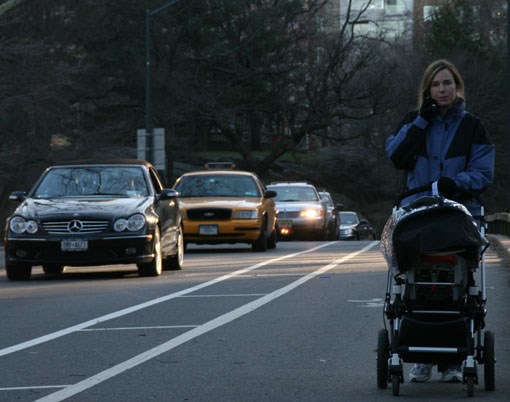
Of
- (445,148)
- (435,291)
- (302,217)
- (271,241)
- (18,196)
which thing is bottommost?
(271,241)

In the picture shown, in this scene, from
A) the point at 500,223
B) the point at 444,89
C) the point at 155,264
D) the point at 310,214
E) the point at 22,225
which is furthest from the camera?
the point at 310,214

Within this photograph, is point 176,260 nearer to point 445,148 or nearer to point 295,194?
point 445,148

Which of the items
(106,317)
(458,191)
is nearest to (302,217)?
(106,317)

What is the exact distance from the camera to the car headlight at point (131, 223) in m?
18.3

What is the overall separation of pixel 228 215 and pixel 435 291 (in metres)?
18.9

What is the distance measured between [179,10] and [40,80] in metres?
13.1

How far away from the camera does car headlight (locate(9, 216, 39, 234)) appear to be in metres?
18.2

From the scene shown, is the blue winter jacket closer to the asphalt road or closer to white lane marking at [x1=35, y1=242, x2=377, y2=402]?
the asphalt road

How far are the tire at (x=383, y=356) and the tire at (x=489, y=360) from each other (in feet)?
→ 1.77

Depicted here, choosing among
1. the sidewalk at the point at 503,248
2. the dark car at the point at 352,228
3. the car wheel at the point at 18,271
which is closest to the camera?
the car wheel at the point at 18,271

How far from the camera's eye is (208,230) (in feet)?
87.9

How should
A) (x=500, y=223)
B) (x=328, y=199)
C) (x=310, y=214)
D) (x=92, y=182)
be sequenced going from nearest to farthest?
(x=92, y=182) → (x=500, y=223) → (x=310, y=214) → (x=328, y=199)

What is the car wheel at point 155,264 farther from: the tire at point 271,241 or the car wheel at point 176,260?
the tire at point 271,241

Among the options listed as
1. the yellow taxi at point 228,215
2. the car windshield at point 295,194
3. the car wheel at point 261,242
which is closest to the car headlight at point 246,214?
the yellow taxi at point 228,215
